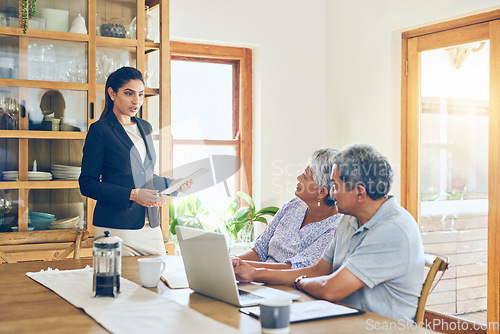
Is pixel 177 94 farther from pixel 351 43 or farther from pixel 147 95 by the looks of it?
pixel 351 43

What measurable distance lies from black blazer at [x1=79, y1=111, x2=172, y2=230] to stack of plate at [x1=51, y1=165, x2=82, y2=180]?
0.83 m

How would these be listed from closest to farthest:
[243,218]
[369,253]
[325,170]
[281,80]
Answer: [369,253] → [325,170] → [243,218] → [281,80]

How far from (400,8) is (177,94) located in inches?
69.9

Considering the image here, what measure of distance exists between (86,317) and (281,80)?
3339 millimetres

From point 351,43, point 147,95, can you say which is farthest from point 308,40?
point 147,95

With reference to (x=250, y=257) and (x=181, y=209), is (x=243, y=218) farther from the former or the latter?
(x=250, y=257)

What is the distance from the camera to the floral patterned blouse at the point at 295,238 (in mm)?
2246

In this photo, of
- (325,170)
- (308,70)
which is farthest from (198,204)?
(325,170)

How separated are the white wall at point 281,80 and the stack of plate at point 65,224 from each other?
156 centimetres

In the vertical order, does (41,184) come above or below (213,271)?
above

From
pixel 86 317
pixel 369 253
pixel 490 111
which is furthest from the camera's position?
pixel 490 111

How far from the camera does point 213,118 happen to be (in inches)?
179

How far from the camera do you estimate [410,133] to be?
161 inches

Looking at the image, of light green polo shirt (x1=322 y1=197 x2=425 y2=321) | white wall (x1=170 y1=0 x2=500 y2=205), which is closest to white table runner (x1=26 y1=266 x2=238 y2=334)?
light green polo shirt (x1=322 y1=197 x2=425 y2=321)
